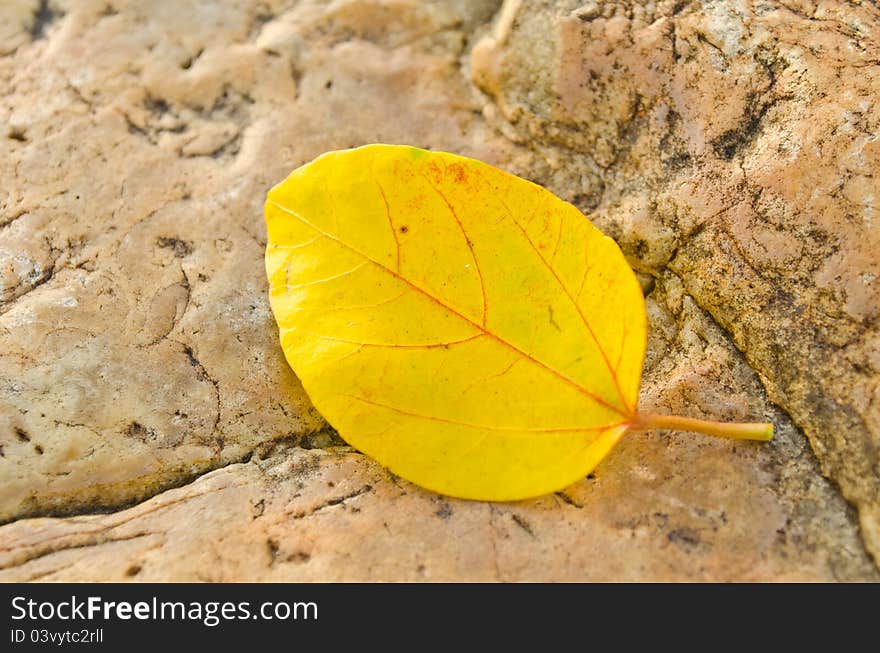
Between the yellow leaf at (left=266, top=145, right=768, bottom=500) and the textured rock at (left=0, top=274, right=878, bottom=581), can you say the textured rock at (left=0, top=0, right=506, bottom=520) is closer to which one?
the textured rock at (left=0, top=274, right=878, bottom=581)

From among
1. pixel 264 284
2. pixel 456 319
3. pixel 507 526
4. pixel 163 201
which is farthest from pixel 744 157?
pixel 163 201

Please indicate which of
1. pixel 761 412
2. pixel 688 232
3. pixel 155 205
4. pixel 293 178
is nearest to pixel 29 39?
pixel 155 205

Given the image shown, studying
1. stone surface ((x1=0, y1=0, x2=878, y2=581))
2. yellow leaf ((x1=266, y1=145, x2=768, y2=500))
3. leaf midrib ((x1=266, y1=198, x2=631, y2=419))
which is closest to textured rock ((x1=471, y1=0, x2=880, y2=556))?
stone surface ((x1=0, y1=0, x2=878, y2=581))

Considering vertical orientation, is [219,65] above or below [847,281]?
above
